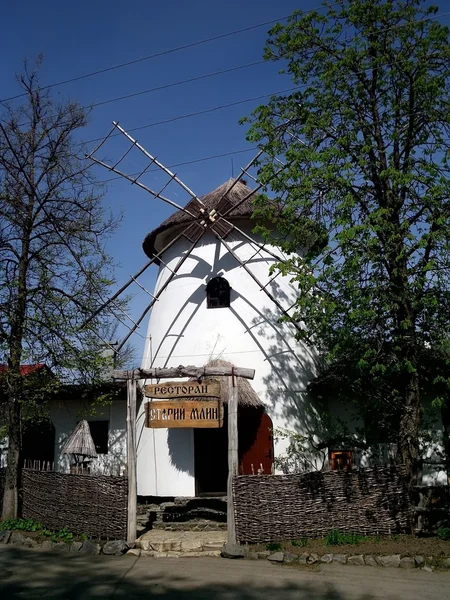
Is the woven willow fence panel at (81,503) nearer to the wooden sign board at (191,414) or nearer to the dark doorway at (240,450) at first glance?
the wooden sign board at (191,414)

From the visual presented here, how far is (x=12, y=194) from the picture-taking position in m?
12.1

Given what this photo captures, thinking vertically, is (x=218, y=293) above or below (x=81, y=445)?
above

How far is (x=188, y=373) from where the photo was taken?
10.0m

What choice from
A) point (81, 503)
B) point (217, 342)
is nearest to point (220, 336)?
point (217, 342)

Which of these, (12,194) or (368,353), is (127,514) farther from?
(12,194)

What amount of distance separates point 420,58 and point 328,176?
2.72m

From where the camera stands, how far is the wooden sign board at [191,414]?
9875mm

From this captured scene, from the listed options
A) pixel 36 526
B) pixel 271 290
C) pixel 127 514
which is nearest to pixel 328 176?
pixel 271 290

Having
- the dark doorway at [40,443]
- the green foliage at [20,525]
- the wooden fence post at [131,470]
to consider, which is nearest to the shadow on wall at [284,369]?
the wooden fence post at [131,470]

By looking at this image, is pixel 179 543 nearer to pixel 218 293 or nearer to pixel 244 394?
pixel 244 394

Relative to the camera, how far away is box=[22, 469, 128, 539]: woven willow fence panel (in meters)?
9.66

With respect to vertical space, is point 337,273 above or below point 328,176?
below

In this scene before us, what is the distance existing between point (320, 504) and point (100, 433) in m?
7.17

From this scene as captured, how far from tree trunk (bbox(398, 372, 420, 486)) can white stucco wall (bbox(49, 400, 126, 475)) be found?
24.1ft
